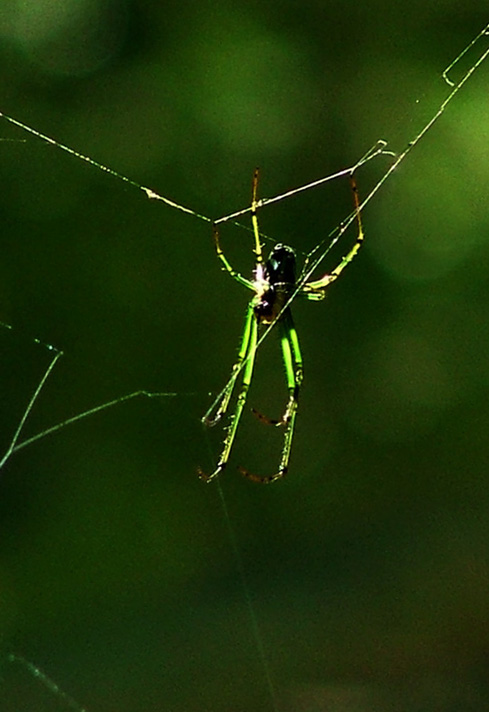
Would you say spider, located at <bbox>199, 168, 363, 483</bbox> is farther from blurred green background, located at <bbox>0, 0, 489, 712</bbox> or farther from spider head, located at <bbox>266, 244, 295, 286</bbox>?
blurred green background, located at <bbox>0, 0, 489, 712</bbox>

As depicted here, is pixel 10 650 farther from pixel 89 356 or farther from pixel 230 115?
pixel 230 115

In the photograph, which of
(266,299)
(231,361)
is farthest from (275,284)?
(231,361)

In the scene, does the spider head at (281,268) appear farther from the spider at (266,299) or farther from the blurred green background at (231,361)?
the blurred green background at (231,361)

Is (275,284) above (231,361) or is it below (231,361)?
below

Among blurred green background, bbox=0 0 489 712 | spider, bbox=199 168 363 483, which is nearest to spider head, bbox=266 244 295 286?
spider, bbox=199 168 363 483

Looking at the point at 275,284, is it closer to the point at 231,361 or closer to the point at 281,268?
the point at 281,268

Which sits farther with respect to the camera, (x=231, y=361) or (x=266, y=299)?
(x=231, y=361)
